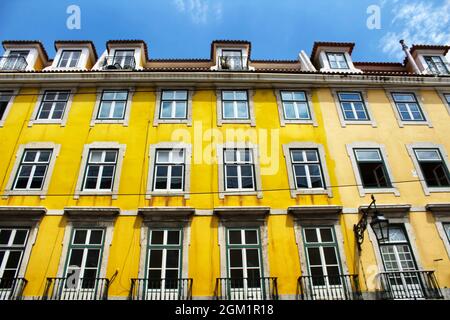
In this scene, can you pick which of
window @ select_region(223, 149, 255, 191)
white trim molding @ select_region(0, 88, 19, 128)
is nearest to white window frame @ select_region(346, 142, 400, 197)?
window @ select_region(223, 149, 255, 191)

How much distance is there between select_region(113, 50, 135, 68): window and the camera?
573 inches

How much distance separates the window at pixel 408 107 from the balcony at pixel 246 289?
854 centimetres

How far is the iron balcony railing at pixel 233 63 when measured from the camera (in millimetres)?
14547

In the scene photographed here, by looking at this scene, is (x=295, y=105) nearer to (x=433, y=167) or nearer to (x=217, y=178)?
(x=217, y=178)

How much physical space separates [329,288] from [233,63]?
9.89m

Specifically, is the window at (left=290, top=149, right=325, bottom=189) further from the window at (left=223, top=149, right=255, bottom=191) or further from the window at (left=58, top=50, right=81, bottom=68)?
the window at (left=58, top=50, right=81, bottom=68)

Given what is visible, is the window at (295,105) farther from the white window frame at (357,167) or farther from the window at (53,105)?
the window at (53,105)

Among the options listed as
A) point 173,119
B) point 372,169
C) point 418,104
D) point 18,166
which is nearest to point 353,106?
point 418,104

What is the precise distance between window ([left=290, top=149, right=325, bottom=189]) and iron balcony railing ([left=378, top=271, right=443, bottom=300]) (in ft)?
10.9

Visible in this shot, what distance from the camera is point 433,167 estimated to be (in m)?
11.9

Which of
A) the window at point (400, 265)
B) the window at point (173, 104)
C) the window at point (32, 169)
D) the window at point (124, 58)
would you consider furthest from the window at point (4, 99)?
the window at point (400, 265)

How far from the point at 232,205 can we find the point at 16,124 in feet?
28.1
